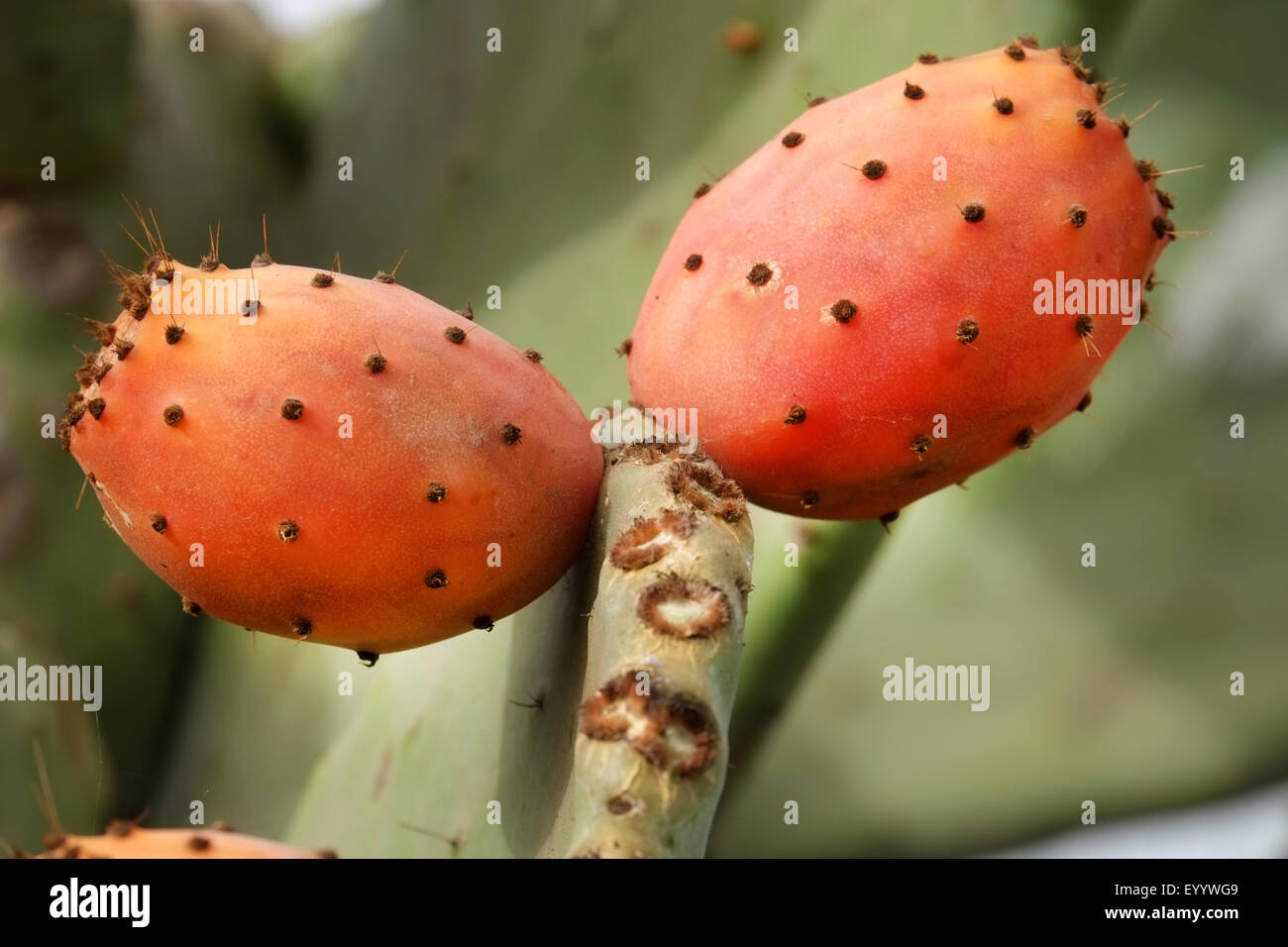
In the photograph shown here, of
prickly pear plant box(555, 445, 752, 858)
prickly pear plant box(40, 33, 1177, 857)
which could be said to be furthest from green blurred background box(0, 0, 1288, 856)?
prickly pear plant box(555, 445, 752, 858)

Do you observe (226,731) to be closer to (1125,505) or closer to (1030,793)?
(1030,793)

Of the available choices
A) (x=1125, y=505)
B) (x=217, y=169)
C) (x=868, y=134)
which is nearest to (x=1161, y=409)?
(x=1125, y=505)

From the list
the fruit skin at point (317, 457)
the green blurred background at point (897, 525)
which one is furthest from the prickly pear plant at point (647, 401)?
the green blurred background at point (897, 525)

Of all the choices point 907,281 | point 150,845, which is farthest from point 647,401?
point 150,845

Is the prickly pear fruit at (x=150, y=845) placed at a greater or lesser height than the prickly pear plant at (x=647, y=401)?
lesser

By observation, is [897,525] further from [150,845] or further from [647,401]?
[150,845]

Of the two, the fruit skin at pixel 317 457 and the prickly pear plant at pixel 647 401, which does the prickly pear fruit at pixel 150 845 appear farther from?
→ the fruit skin at pixel 317 457
